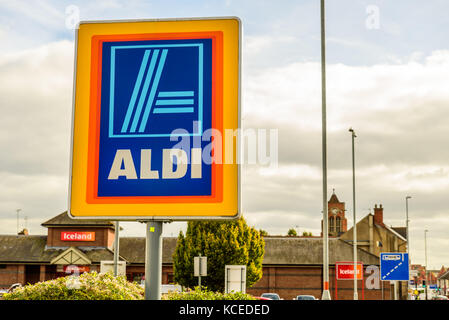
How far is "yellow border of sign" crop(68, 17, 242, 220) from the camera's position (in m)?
3.08

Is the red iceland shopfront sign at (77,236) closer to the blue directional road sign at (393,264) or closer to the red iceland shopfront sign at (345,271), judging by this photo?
the red iceland shopfront sign at (345,271)

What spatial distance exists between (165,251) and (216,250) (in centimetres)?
1716

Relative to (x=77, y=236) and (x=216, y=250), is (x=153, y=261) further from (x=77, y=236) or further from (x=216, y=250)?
(x=77, y=236)

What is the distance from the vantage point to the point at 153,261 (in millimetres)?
3195

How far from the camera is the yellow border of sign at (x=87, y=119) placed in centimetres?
308

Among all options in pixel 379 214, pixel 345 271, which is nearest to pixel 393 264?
pixel 345 271

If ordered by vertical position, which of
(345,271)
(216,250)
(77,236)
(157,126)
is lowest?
(345,271)

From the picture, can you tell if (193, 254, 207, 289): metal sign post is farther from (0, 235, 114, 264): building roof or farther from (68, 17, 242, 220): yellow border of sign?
(0, 235, 114, 264): building roof

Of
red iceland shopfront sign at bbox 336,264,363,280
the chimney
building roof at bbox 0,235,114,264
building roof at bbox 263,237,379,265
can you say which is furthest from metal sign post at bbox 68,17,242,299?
the chimney

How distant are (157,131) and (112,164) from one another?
0.33m

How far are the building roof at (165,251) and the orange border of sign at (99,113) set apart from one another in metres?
55.8

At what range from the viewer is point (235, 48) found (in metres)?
3.17

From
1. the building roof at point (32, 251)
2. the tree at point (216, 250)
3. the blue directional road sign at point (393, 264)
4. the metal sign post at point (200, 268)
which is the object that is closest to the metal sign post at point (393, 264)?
the blue directional road sign at point (393, 264)
